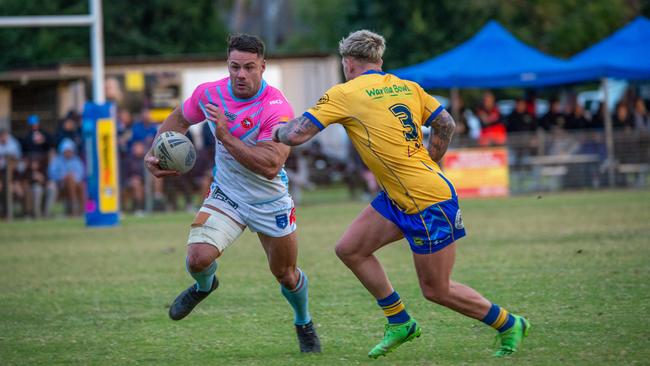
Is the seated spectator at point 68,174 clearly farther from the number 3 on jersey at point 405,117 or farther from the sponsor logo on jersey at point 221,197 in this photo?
the number 3 on jersey at point 405,117

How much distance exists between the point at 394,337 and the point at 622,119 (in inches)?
732

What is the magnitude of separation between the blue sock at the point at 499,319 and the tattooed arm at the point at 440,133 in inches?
42.8

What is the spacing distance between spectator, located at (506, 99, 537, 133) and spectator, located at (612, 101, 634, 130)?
6.19ft

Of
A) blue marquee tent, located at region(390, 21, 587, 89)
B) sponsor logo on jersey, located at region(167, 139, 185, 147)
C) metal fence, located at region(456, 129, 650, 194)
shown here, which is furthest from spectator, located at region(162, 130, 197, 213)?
sponsor logo on jersey, located at region(167, 139, 185, 147)

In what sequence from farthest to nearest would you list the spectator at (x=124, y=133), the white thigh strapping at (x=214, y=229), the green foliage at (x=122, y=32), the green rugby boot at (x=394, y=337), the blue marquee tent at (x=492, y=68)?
the green foliage at (x=122, y=32)
the blue marquee tent at (x=492, y=68)
the spectator at (x=124, y=133)
the white thigh strapping at (x=214, y=229)
the green rugby boot at (x=394, y=337)

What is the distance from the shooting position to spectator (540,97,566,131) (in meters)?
24.1

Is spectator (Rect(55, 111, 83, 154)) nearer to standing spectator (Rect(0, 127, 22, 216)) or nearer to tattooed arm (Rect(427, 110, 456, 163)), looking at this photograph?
standing spectator (Rect(0, 127, 22, 216))

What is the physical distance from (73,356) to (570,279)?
4.96 metres

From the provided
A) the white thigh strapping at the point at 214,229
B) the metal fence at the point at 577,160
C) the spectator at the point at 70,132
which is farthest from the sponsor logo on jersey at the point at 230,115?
the metal fence at the point at 577,160

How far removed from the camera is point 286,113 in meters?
7.18

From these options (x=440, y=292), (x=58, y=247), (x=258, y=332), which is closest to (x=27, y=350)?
(x=258, y=332)

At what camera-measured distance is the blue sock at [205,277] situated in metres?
7.17

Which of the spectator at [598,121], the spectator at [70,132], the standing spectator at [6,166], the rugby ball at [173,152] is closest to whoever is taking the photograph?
the rugby ball at [173,152]

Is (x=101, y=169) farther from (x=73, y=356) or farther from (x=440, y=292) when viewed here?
(x=440, y=292)
